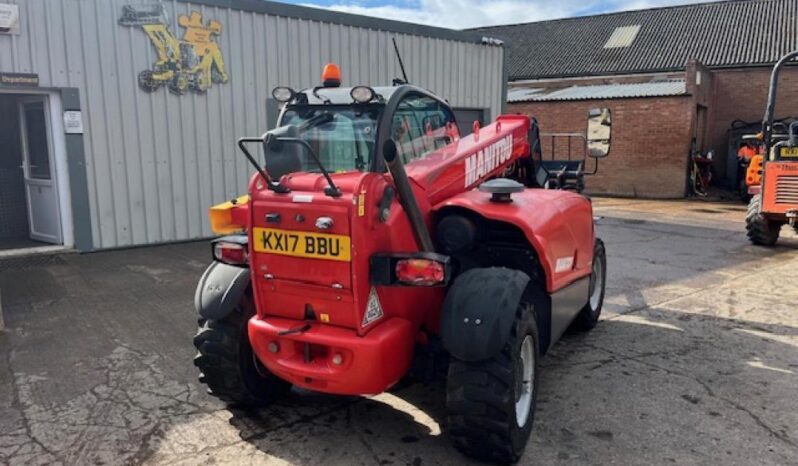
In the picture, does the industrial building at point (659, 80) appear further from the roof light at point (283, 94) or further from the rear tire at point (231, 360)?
the rear tire at point (231, 360)

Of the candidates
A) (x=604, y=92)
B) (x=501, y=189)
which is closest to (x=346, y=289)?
(x=501, y=189)

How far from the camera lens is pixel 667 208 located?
1697 centimetres

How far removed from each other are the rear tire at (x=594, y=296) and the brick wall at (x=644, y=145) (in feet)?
43.7

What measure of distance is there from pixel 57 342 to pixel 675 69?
2586 cm

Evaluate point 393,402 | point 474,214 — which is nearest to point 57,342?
point 393,402

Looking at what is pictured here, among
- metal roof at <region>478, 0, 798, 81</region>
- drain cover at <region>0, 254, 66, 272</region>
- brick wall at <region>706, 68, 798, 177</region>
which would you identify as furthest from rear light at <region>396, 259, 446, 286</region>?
brick wall at <region>706, 68, 798, 177</region>

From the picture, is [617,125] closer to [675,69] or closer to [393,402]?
[675,69]

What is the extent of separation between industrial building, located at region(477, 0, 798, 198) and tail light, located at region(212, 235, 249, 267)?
15090 millimetres

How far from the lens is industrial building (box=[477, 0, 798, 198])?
19906 mm

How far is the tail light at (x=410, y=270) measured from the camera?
3170mm

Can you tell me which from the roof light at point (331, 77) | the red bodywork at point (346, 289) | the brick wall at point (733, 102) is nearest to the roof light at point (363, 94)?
the red bodywork at point (346, 289)

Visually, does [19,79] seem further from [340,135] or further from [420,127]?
Answer: [420,127]

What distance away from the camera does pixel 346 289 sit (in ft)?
10.4

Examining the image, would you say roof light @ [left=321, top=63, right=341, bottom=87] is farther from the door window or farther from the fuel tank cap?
the door window
